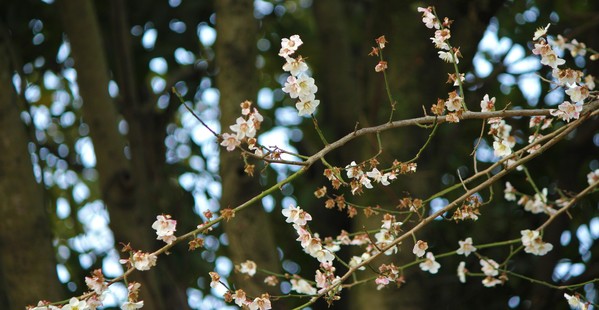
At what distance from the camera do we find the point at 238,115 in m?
2.17

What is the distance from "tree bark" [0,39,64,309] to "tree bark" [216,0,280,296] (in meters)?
0.49

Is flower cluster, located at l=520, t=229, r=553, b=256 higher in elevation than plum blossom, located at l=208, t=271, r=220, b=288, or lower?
lower

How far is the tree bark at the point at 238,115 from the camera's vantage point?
2.16 meters

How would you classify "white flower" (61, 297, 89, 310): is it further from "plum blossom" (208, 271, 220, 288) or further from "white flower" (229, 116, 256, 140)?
"white flower" (229, 116, 256, 140)

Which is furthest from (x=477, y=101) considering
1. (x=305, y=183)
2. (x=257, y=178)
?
(x=257, y=178)

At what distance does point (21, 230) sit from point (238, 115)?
644 mm

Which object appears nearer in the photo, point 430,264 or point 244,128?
point 244,128

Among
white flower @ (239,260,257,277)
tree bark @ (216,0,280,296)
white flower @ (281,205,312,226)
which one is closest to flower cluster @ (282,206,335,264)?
white flower @ (281,205,312,226)

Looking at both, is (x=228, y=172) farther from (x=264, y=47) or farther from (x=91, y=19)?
(x=264, y=47)

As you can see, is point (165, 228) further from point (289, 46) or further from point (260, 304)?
point (289, 46)

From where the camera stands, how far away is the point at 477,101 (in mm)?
2639

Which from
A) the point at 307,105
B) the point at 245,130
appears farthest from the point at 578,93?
the point at 245,130

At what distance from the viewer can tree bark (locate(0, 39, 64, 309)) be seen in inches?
86.0

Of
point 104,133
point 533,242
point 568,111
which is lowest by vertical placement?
point 533,242
